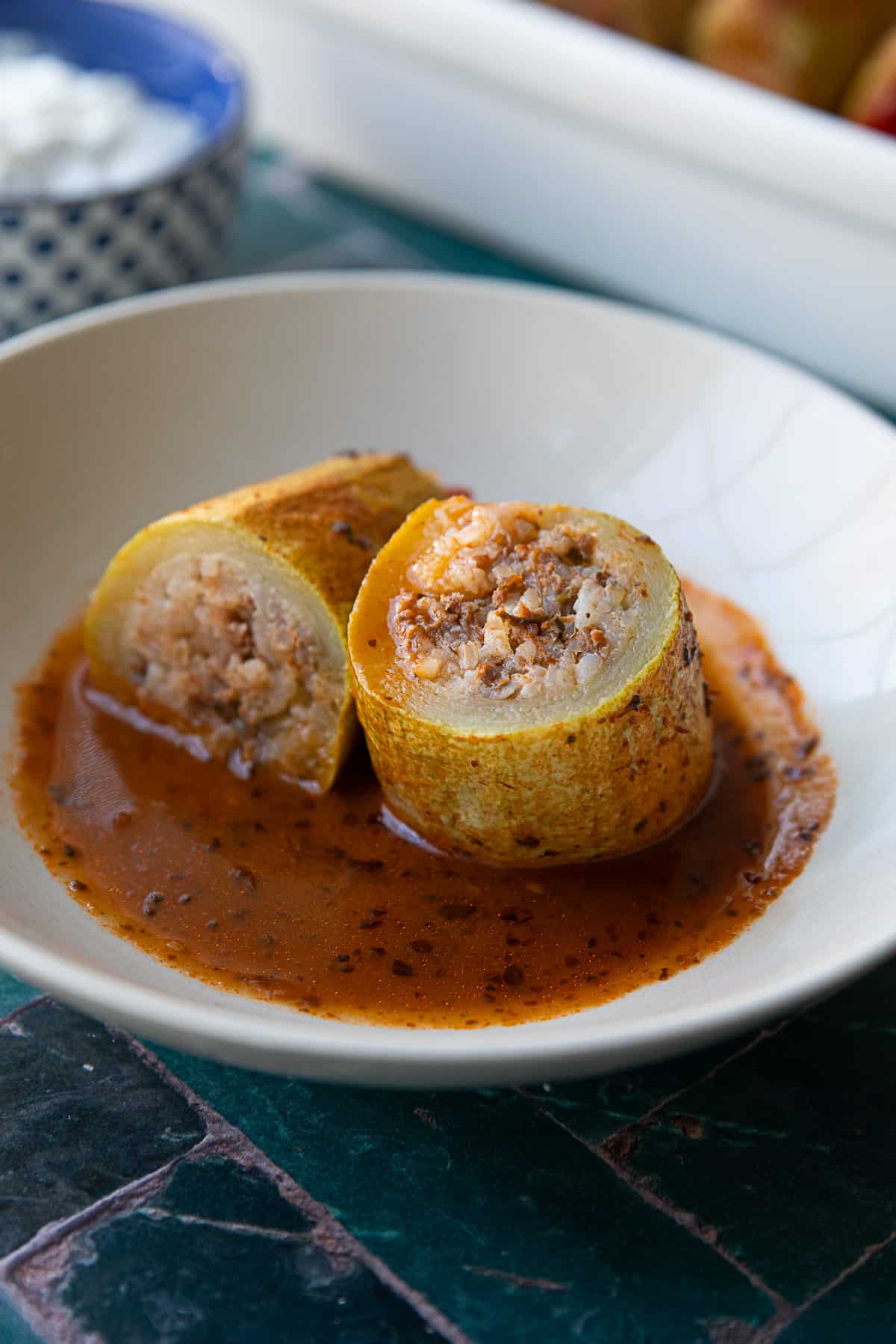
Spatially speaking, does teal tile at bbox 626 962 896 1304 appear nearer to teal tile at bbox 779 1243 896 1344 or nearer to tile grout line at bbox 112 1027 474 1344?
teal tile at bbox 779 1243 896 1344

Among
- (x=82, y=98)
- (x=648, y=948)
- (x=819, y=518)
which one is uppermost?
(x=819, y=518)

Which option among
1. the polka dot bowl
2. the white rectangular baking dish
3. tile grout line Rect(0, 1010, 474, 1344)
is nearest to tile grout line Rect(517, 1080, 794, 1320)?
tile grout line Rect(0, 1010, 474, 1344)

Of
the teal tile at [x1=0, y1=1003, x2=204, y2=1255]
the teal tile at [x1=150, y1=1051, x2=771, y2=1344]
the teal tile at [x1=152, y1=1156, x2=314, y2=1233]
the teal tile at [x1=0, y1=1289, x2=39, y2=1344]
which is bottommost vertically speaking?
the teal tile at [x1=0, y1=1003, x2=204, y2=1255]

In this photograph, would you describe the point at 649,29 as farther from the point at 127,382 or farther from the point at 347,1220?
the point at 347,1220

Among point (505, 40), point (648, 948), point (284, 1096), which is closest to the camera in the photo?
point (284, 1096)

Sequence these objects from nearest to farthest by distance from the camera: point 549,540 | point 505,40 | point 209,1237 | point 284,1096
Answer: point 209,1237 → point 284,1096 → point 549,540 → point 505,40

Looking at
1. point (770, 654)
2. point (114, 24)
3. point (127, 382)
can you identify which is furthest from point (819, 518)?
point (114, 24)

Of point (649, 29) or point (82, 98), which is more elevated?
point (649, 29)
